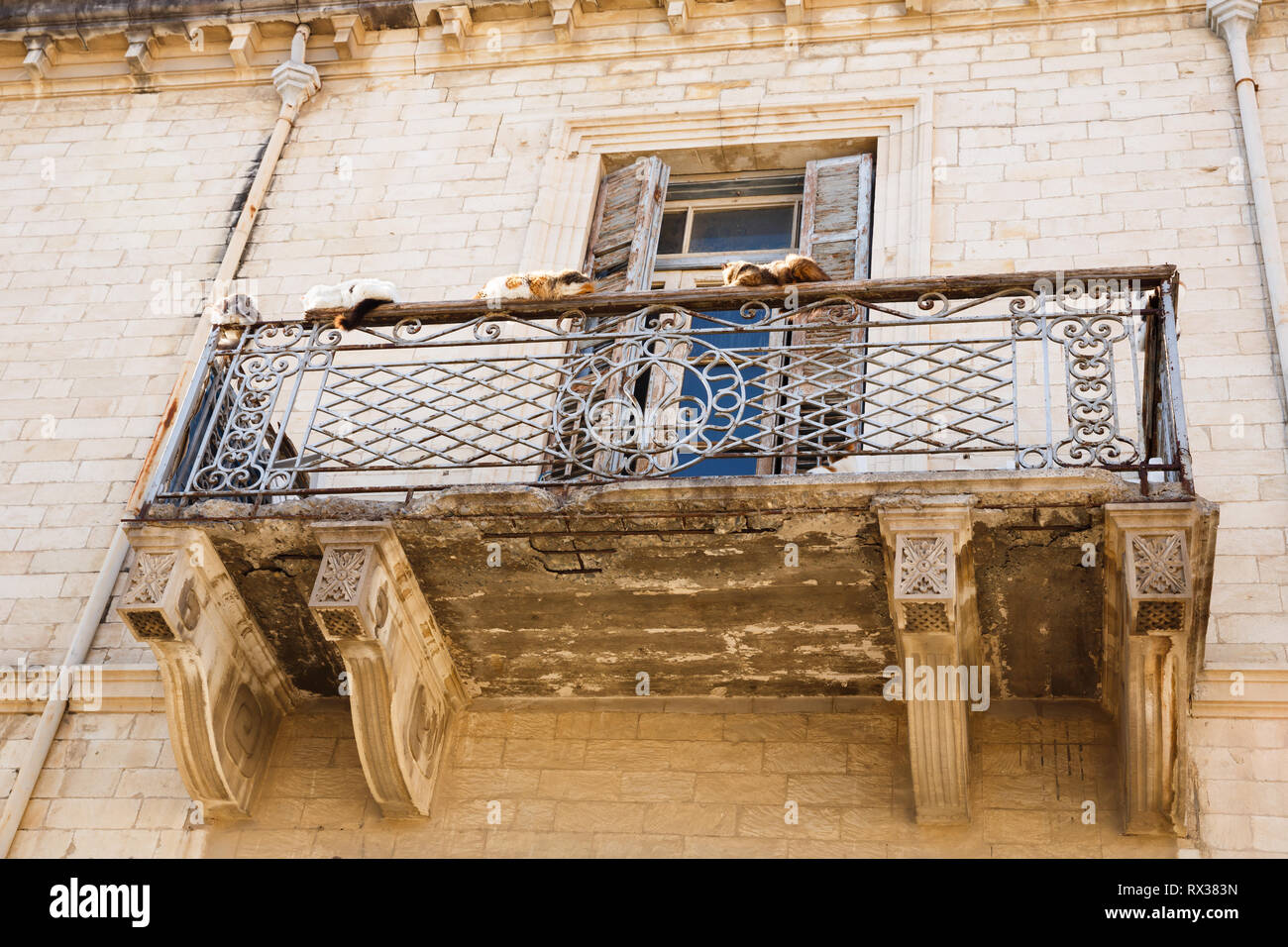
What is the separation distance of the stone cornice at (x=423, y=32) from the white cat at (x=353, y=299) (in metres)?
3.08

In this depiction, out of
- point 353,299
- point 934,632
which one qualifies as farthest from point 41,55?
point 934,632

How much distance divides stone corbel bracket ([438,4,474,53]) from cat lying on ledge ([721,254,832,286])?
363cm

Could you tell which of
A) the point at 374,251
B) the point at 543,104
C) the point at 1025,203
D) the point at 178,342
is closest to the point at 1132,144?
the point at 1025,203

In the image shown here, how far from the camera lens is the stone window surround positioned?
27.3 feet

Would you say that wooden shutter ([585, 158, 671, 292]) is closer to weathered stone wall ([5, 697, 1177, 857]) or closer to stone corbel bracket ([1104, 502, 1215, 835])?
weathered stone wall ([5, 697, 1177, 857])

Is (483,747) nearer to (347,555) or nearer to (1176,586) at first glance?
(347,555)

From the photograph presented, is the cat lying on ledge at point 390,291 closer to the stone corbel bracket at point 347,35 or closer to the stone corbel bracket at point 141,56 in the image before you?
the stone corbel bracket at point 347,35

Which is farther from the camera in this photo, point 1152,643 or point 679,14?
point 679,14

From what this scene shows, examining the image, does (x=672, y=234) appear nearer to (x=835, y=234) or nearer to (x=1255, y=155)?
(x=835, y=234)

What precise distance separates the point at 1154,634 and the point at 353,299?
12.4 feet

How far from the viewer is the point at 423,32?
9883 millimetres

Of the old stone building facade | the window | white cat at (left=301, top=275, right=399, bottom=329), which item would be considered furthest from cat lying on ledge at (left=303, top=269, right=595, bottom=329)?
the window

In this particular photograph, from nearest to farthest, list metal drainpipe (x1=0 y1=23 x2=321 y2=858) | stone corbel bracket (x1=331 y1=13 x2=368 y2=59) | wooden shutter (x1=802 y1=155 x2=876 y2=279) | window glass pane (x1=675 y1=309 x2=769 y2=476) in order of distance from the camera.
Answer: window glass pane (x1=675 y1=309 x2=769 y2=476) < metal drainpipe (x1=0 y1=23 x2=321 y2=858) < wooden shutter (x1=802 y1=155 x2=876 y2=279) < stone corbel bracket (x1=331 y1=13 x2=368 y2=59)

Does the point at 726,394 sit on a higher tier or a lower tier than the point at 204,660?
higher
